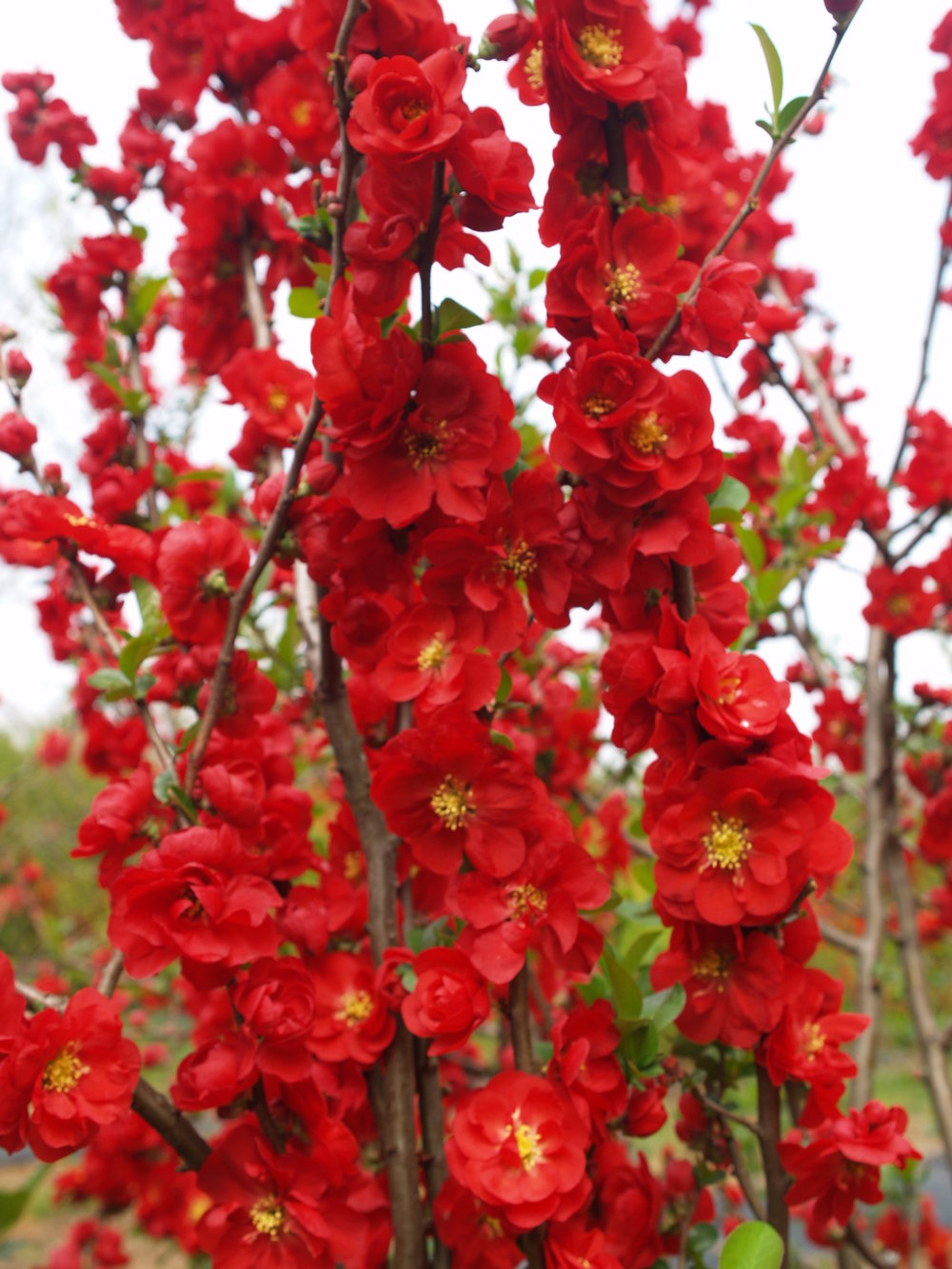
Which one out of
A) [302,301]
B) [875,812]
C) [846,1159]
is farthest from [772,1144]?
[875,812]

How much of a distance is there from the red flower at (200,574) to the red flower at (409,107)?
→ 0.47 metres

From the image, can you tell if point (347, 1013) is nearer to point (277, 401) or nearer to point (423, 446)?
point (423, 446)

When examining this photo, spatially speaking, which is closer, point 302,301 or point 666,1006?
point 666,1006

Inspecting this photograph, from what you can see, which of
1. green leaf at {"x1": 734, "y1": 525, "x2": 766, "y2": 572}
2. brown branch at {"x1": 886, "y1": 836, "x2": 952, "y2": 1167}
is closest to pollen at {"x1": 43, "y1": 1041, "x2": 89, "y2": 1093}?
green leaf at {"x1": 734, "y1": 525, "x2": 766, "y2": 572}

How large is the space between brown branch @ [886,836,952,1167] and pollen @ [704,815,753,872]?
4.85 ft

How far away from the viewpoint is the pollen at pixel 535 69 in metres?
0.97

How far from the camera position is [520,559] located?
35.6 inches

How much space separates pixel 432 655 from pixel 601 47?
1.90 ft

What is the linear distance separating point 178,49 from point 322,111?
454 mm

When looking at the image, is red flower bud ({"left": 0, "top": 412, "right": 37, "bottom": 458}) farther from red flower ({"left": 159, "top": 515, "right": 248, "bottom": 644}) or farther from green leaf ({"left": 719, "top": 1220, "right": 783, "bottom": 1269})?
green leaf ({"left": 719, "top": 1220, "right": 783, "bottom": 1269})

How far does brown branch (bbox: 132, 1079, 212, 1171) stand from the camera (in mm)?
962

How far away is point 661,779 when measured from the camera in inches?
34.3

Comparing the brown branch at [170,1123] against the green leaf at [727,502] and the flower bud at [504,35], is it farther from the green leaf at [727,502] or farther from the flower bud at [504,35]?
the flower bud at [504,35]

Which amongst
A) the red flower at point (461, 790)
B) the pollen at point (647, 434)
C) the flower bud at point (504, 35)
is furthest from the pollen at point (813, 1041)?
the flower bud at point (504, 35)
